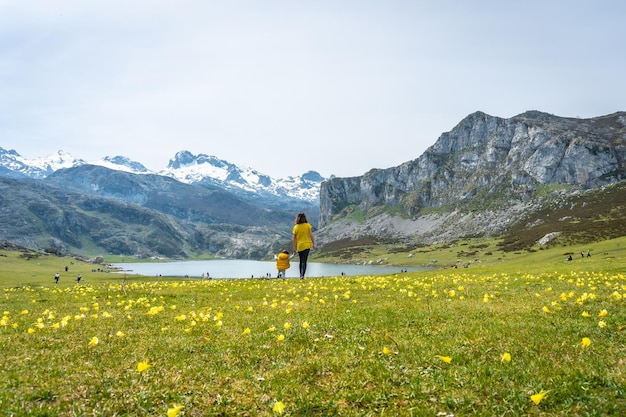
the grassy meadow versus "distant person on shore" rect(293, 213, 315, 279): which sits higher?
"distant person on shore" rect(293, 213, 315, 279)

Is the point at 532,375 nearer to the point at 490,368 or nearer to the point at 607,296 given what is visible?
the point at 490,368

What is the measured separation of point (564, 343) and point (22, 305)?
22.6 m

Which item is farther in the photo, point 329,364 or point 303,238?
point 303,238

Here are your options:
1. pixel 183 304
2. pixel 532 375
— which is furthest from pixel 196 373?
pixel 183 304

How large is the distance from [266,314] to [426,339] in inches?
243

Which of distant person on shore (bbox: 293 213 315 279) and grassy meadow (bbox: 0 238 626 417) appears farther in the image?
distant person on shore (bbox: 293 213 315 279)

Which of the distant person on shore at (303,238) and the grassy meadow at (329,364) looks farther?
the distant person on shore at (303,238)

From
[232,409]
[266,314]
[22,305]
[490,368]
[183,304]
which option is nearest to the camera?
[232,409]

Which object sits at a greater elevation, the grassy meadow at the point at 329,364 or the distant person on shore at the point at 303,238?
the distant person on shore at the point at 303,238

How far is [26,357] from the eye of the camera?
346 inches

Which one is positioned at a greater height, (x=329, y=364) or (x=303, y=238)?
(x=303, y=238)

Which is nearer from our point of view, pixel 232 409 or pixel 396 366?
pixel 232 409

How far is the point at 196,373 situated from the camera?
764 centimetres

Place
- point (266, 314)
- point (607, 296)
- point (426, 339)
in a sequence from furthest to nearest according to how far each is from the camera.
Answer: point (607, 296)
point (266, 314)
point (426, 339)
